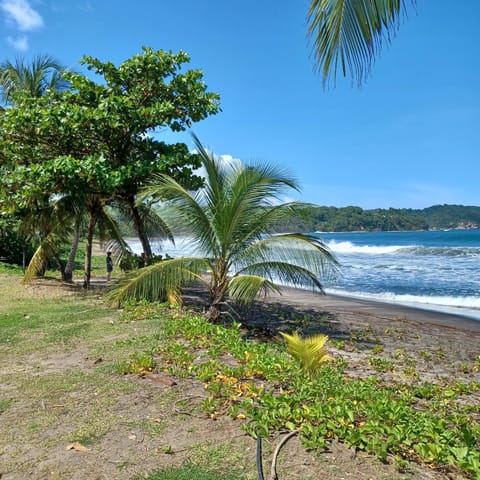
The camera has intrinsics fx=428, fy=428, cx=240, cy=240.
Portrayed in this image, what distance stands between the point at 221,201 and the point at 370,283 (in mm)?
13530

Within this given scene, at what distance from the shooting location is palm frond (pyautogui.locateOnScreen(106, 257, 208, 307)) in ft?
24.8

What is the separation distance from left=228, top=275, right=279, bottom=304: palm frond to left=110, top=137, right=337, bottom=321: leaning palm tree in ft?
0.06

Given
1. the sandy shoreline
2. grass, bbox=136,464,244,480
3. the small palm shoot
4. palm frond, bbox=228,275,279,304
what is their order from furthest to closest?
the sandy shoreline, palm frond, bbox=228,275,279,304, the small palm shoot, grass, bbox=136,464,244,480

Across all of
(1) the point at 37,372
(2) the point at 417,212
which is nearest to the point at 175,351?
(1) the point at 37,372

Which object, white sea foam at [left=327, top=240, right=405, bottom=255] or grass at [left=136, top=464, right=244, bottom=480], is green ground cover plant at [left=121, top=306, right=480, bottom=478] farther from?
white sea foam at [left=327, top=240, right=405, bottom=255]

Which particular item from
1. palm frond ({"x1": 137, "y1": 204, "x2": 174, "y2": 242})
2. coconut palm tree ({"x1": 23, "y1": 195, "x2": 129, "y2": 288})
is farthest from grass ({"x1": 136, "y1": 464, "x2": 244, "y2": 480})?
palm frond ({"x1": 137, "y1": 204, "x2": 174, "y2": 242})

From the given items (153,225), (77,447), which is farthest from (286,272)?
(153,225)

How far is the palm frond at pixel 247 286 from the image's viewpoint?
6.84 meters

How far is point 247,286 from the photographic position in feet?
22.9

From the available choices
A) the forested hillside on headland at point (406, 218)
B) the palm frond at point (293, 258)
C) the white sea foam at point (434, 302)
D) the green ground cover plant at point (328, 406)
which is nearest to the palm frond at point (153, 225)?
the palm frond at point (293, 258)

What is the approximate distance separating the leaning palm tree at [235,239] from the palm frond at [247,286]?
0.7 inches

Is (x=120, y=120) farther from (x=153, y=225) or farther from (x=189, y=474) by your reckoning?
(x=189, y=474)

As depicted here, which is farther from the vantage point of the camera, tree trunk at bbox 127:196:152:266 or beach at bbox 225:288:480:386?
tree trunk at bbox 127:196:152:266

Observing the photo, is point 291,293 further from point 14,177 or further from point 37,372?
point 37,372
